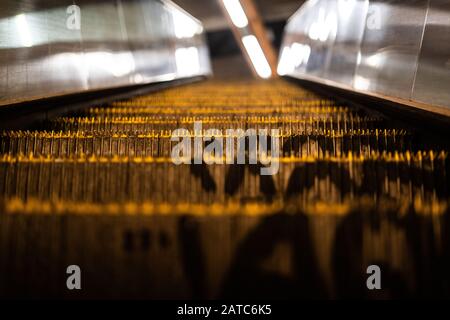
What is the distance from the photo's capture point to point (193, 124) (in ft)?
9.27

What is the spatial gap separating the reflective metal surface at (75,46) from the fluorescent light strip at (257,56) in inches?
174

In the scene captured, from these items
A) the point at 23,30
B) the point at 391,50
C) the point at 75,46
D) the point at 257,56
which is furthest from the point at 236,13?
the point at 23,30

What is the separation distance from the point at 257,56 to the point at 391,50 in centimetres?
1005

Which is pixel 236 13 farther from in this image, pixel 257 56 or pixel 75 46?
pixel 75 46

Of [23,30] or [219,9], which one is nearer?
[23,30]

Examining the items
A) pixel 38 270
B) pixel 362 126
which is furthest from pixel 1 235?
pixel 362 126

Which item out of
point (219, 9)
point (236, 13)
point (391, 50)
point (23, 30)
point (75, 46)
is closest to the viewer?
point (23, 30)

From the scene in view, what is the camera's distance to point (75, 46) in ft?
12.9

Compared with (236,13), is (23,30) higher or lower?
lower

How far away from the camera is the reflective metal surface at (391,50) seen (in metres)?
2.47

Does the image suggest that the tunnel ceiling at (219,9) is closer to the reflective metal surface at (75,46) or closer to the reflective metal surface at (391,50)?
the reflective metal surface at (75,46)

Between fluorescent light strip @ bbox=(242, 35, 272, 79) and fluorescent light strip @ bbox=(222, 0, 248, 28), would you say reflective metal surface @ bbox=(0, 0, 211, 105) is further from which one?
fluorescent light strip @ bbox=(242, 35, 272, 79)

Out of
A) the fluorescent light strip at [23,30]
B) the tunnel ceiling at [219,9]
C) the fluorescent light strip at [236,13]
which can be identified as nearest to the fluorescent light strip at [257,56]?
the tunnel ceiling at [219,9]

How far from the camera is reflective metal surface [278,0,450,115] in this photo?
8.12ft
